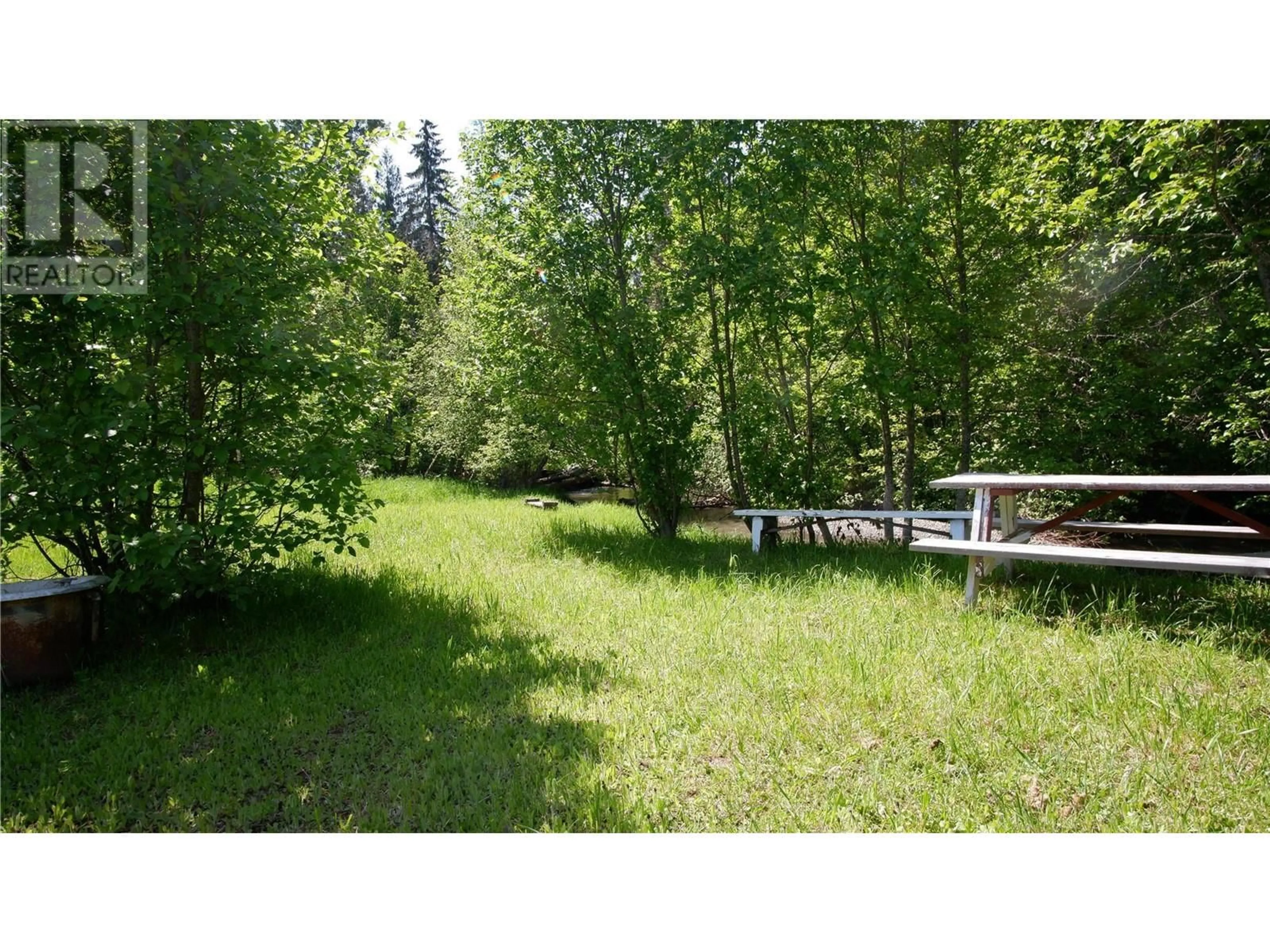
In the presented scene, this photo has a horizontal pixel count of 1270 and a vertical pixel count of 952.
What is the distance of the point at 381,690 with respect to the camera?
338cm

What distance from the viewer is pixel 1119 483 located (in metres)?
3.79

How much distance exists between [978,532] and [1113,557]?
0.92 metres

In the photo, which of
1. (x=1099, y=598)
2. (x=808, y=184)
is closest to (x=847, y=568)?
(x=1099, y=598)

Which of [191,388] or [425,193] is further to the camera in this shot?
[425,193]

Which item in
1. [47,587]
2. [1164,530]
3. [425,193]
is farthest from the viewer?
[425,193]

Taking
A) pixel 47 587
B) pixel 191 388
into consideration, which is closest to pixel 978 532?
pixel 191 388

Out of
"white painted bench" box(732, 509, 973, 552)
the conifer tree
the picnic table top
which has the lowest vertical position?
"white painted bench" box(732, 509, 973, 552)

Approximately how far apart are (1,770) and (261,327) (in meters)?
2.63

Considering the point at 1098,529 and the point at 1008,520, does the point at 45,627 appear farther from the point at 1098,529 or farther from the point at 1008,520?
the point at 1098,529

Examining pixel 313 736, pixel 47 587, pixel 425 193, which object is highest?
pixel 425 193

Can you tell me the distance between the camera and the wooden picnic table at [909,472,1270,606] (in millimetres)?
3361

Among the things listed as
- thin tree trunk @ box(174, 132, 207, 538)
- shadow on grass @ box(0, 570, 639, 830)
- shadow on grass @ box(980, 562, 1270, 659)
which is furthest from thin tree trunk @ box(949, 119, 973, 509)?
thin tree trunk @ box(174, 132, 207, 538)

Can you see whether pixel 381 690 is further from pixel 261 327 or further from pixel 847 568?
pixel 847 568

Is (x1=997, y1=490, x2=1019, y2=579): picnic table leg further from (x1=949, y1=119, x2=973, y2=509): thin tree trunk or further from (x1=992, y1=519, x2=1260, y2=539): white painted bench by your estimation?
(x1=949, y1=119, x2=973, y2=509): thin tree trunk
